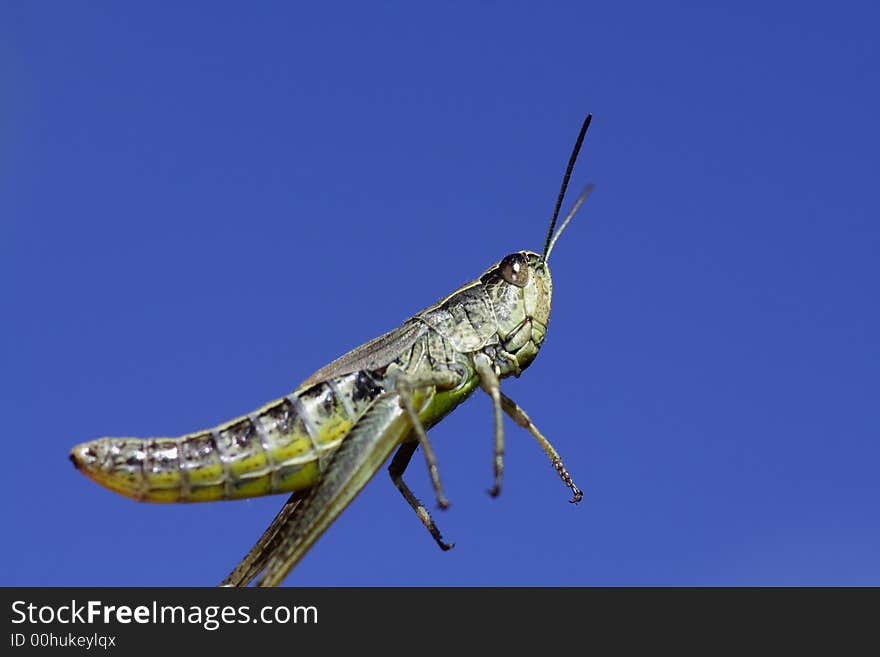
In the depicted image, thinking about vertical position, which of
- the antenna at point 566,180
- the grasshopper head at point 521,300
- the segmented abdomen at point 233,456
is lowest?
the segmented abdomen at point 233,456

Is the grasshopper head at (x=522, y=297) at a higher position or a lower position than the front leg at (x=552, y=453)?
higher

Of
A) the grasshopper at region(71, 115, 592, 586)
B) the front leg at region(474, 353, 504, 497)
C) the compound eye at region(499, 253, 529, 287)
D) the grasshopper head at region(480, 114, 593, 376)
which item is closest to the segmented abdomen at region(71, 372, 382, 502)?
the grasshopper at region(71, 115, 592, 586)

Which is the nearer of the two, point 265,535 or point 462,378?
point 265,535

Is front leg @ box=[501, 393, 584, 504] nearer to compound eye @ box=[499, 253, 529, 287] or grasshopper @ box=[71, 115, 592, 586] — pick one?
grasshopper @ box=[71, 115, 592, 586]

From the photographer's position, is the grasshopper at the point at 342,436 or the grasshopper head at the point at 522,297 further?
the grasshopper head at the point at 522,297

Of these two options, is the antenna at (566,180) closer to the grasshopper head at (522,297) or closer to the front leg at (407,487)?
the grasshopper head at (522,297)

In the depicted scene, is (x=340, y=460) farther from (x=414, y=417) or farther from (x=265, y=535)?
(x=265, y=535)

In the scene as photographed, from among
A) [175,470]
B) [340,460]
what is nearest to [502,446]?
[340,460]

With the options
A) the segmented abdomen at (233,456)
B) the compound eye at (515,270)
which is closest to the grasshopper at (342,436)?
the segmented abdomen at (233,456)
